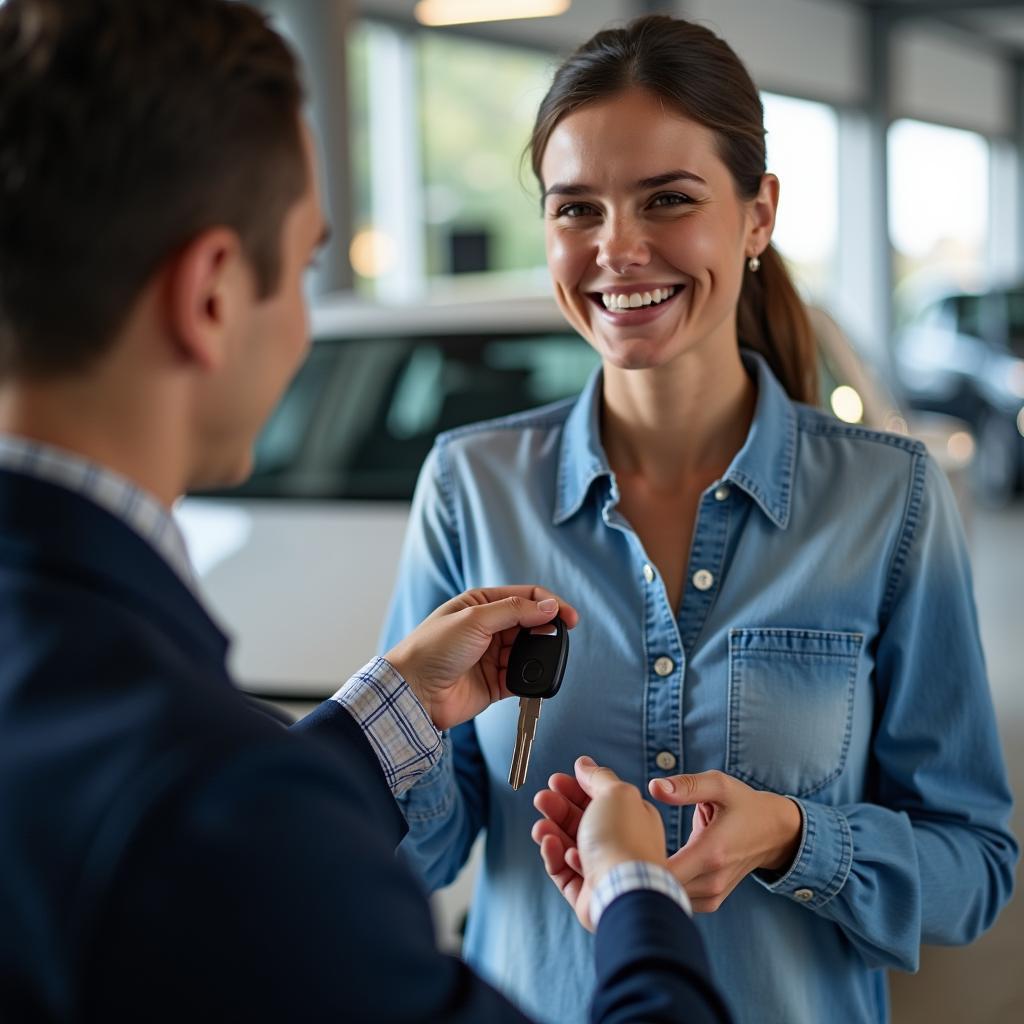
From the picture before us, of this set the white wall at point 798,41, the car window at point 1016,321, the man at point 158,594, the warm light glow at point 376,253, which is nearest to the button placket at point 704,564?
the man at point 158,594

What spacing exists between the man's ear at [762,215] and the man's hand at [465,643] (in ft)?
1.85

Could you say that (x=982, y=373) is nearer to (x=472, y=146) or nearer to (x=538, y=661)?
(x=472, y=146)

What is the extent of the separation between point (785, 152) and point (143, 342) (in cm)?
1340

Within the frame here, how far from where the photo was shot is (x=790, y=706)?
151 cm

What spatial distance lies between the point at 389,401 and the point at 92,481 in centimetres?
280

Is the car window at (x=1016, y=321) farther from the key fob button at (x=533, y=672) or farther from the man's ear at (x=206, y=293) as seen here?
the man's ear at (x=206, y=293)

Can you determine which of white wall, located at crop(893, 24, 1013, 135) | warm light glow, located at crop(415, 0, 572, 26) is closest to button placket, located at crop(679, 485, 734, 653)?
warm light glow, located at crop(415, 0, 572, 26)

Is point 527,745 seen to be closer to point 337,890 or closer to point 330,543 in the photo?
point 337,890

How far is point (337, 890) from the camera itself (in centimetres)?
77

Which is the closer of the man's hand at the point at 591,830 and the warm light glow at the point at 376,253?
the man's hand at the point at 591,830

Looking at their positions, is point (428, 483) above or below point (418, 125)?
below

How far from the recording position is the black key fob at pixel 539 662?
4.75ft

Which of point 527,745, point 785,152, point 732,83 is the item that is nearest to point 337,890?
point 527,745

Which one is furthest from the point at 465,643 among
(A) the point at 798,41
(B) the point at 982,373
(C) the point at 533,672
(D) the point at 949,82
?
(D) the point at 949,82
